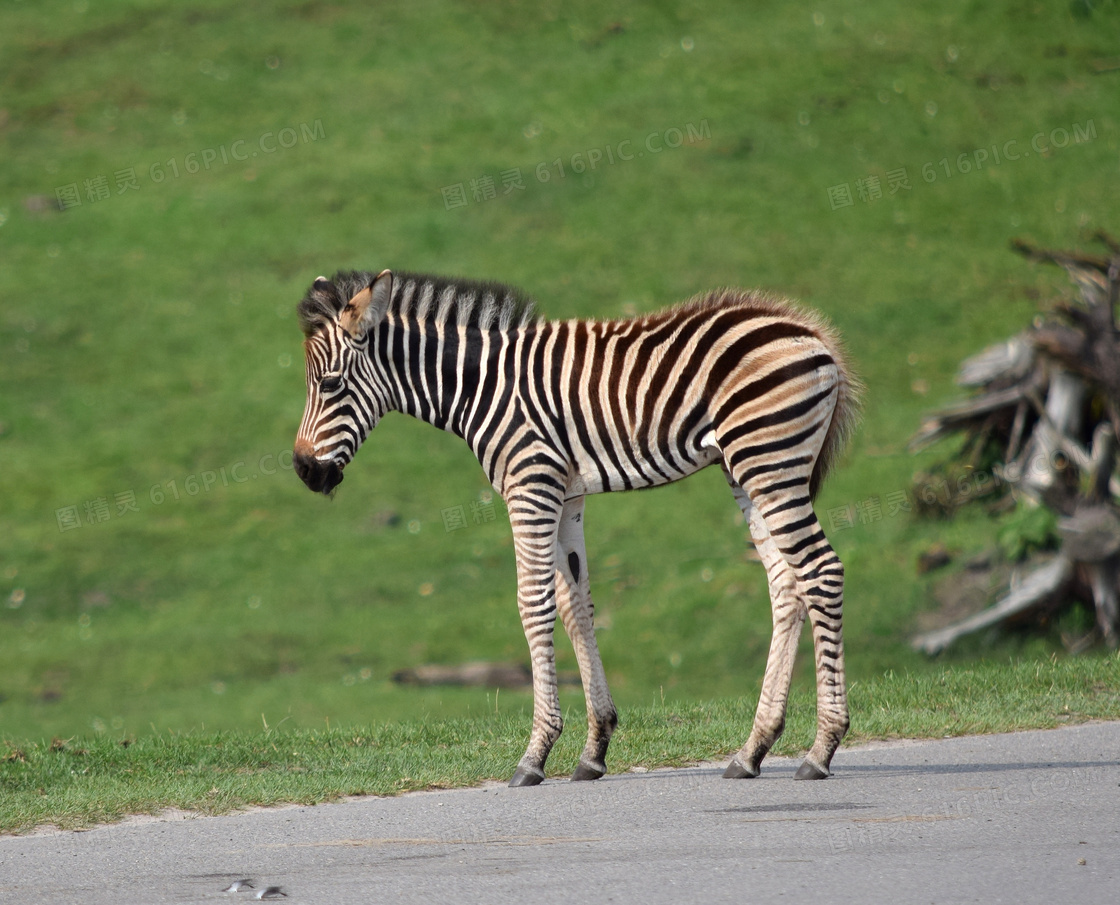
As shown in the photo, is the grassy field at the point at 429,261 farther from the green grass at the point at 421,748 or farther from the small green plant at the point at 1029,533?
the green grass at the point at 421,748

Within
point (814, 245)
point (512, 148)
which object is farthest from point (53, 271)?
point (814, 245)

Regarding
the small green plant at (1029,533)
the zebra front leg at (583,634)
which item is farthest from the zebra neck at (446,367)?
the small green plant at (1029,533)

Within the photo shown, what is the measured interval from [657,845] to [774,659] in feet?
6.40

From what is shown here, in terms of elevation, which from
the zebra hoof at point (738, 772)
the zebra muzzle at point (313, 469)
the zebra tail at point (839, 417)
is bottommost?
the zebra hoof at point (738, 772)

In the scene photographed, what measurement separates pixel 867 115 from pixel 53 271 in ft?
46.6

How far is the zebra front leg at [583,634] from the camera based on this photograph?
7.83 metres

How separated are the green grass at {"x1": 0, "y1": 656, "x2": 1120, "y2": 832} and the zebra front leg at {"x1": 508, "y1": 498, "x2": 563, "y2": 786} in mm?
344

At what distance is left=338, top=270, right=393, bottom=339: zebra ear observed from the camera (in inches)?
319

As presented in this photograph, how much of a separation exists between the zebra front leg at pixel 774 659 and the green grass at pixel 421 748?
70 cm

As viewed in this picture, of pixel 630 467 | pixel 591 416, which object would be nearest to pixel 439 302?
pixel 591 416

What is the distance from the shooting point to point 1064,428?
565 inches

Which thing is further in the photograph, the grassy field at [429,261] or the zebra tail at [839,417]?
the grassy field at [429,261]

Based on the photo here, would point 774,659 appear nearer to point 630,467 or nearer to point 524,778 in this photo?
point 630,467

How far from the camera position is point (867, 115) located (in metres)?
24.8
